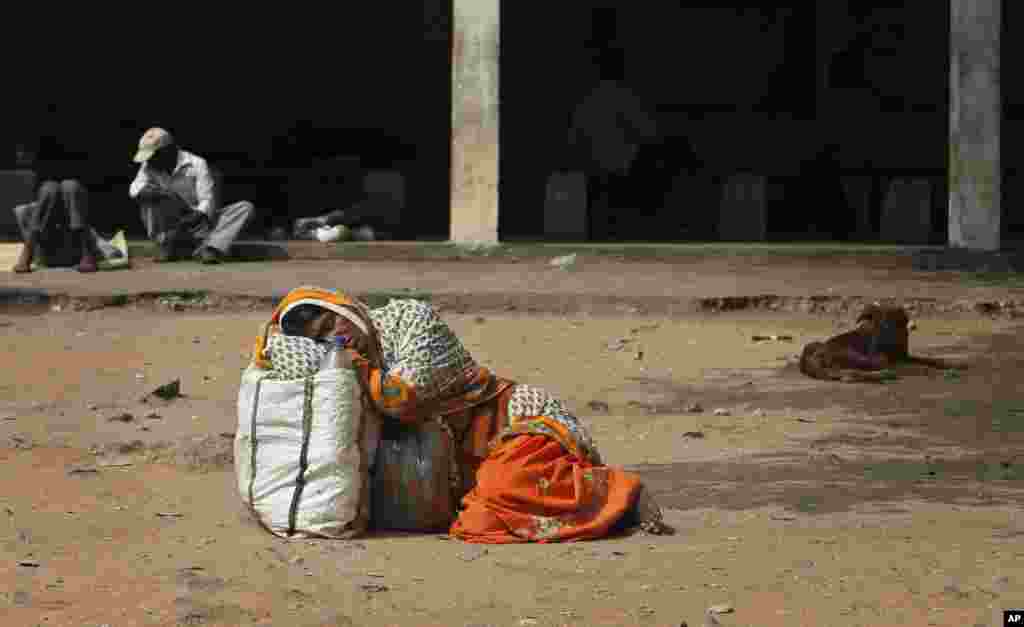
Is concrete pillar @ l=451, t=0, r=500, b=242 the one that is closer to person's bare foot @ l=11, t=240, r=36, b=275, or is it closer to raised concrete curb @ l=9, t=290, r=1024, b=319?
raised concrete curb @ l=9, t=290, r=1024, b=319

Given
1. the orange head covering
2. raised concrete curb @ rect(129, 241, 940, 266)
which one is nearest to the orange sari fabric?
the orange head covering

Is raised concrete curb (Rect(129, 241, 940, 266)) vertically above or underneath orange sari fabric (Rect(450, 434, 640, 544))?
above

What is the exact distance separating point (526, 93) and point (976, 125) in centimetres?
541

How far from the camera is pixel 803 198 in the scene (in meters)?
16.3

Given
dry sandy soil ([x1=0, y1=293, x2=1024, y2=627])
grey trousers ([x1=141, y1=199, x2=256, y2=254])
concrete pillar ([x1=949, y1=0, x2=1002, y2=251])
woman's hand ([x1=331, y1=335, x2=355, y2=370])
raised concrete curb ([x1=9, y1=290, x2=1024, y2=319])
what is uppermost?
concrete pillar ([x1=949, y1=0, x2=1002, y2=251])

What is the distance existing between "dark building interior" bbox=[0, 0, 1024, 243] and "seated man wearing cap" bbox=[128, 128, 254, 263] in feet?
11.6

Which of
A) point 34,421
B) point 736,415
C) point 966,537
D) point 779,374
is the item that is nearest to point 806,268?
point 779,374

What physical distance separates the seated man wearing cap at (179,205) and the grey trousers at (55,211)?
0.49 meters

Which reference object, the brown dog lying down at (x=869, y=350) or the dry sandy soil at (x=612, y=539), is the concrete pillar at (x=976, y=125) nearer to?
the dry sandy soil at (x=612, y=539)

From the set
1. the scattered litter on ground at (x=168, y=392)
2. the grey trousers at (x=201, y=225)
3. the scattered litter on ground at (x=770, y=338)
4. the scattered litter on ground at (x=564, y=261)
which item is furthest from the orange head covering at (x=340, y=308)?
the grey trousers at (x=201, y=225)

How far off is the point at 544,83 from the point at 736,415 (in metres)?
9.70

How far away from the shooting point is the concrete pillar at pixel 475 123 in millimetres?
12891

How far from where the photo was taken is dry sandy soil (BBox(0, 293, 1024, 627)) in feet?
14.9

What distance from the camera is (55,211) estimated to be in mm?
12312
